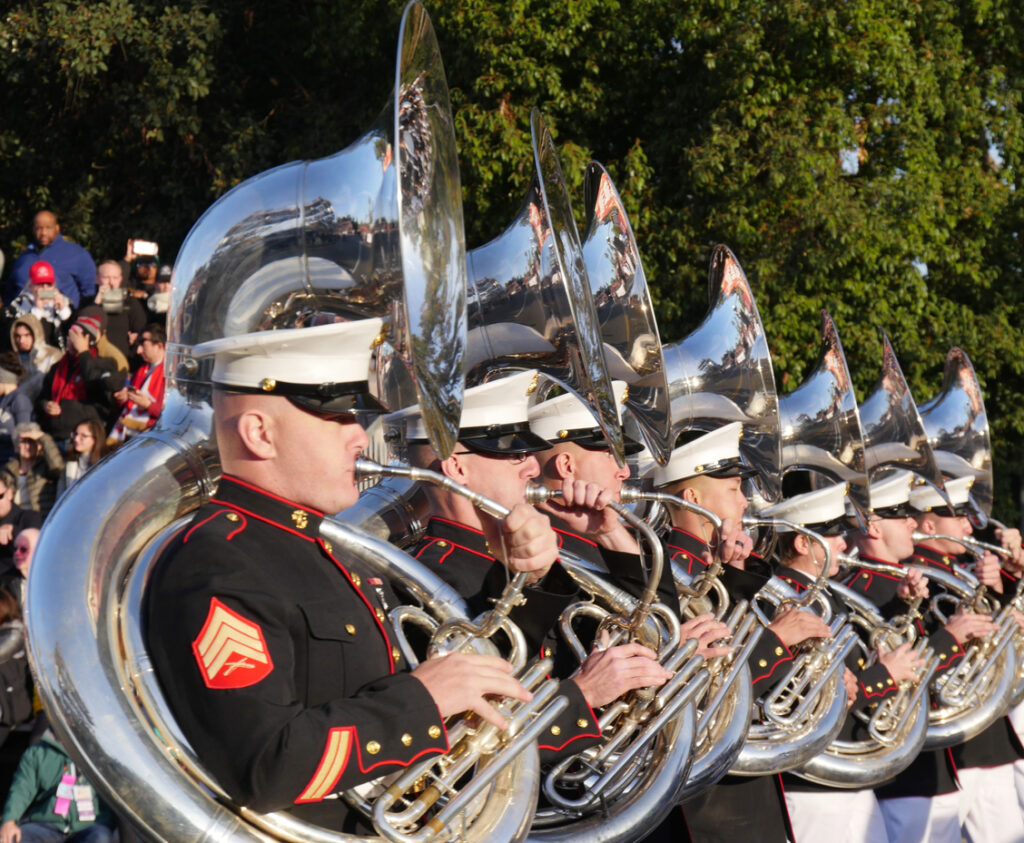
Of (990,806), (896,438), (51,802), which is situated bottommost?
(990,806)

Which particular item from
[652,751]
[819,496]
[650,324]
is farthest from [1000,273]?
[652,751]

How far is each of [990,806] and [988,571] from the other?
130cm

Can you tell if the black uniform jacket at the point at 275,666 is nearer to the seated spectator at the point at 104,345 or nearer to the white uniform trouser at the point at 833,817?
the white uniform trouser at the point at 833,817

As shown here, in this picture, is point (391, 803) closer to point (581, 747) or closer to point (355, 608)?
point (355, 608)

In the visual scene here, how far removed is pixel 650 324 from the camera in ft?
13.2

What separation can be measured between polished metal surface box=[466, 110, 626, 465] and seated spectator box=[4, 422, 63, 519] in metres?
6.26

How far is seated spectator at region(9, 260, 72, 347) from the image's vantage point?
34.3ft

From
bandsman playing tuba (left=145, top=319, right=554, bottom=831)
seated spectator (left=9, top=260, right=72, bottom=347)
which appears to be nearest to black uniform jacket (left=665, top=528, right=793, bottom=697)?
bandsman playing tuba (left=145, top=319, right=554, bottom=831)

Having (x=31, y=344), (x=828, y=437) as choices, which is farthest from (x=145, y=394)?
(x=828, y=437)

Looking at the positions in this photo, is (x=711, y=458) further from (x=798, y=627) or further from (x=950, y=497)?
(x=950, y=497)

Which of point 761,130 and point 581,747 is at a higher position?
point 761,130

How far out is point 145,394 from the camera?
26.1 ft

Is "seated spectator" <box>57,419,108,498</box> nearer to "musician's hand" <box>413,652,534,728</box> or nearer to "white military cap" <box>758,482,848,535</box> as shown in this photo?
"white military cap" <box>758,482,848,535</box>

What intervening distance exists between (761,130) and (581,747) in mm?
7927
